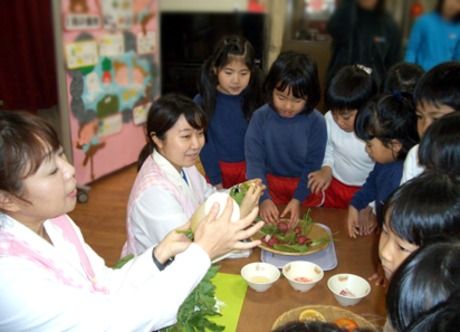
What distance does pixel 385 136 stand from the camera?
1566 mm

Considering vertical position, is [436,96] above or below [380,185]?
above

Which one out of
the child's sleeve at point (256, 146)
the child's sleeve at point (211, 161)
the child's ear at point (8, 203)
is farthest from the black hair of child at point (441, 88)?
the child's ear at point (8, 203)

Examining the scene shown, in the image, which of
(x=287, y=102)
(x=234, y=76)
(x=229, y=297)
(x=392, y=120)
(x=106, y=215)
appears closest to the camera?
(x=229, y=297)

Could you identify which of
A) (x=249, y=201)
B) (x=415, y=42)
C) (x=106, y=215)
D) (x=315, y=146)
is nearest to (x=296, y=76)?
(x=315, y=146)

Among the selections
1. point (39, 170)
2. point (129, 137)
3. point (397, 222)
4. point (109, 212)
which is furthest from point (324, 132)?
point (129, 137)

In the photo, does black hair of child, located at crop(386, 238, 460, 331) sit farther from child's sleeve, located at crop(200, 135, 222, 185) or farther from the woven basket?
child's sleeve, located at crop(200, 135, 222, 185)

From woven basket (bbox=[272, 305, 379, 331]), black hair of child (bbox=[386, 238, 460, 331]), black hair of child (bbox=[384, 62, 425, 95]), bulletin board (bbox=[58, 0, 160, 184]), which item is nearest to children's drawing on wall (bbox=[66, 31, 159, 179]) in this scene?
bulletin board (bbox=[58, 0, 160, 184])

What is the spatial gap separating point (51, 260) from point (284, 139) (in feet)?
4.19

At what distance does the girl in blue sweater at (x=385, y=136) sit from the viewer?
1.54 m

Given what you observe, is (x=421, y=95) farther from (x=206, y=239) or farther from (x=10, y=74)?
(x=10, y=74)

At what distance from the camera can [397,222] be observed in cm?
89

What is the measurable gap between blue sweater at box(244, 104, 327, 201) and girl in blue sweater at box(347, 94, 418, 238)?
0.32m

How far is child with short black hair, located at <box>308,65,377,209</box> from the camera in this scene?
1844 mm

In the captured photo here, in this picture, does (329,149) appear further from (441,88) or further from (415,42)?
(415,42)
